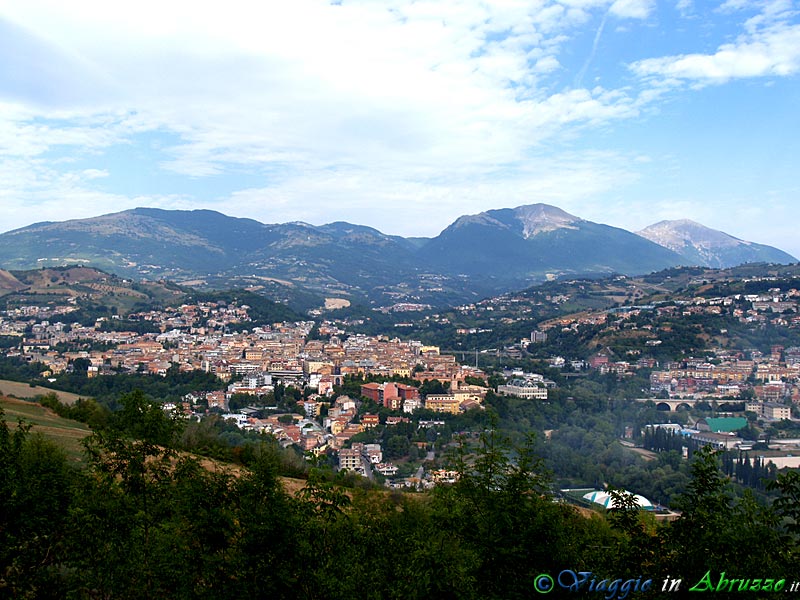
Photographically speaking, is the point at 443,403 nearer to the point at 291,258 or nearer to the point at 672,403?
the point at 672,403

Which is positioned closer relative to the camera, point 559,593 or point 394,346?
point 559,593

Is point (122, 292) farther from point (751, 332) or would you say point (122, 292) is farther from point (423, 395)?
point (751, 332)

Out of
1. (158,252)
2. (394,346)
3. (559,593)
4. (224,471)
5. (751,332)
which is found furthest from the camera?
(158,252)

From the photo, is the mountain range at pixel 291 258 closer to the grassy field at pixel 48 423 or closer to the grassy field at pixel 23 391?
the grassy field at pixel 23 391

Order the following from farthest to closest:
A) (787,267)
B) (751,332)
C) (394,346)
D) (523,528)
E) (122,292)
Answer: (787,267), (122,292), (394,346), (751,332), (523,528)

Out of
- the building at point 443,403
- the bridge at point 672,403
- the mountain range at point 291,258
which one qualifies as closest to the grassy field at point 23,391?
the building at point 443,403

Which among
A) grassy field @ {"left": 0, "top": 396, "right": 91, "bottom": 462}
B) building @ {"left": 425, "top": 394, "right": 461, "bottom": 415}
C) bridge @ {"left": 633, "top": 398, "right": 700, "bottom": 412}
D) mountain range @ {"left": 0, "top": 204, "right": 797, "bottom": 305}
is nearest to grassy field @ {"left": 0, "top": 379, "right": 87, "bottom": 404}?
grassy field @ {"left": 0, "top": 396, "right": 91, "bottom": 462}

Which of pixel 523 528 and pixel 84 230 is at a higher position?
pixel 84 230

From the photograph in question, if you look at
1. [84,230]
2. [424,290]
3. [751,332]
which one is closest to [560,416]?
[751,332]
